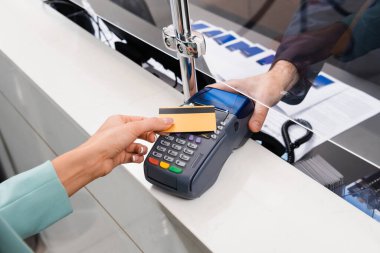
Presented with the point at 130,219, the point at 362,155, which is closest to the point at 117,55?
the point at 130,219

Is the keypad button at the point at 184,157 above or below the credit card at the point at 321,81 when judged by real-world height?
below

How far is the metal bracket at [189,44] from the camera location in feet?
2.05

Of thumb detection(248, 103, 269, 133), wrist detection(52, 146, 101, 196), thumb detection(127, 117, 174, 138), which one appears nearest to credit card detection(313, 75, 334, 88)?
thumb detection(248, 103, 269, 133)

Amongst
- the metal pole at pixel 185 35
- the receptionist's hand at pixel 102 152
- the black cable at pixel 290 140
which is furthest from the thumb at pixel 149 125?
the black cable at pixel 290 140

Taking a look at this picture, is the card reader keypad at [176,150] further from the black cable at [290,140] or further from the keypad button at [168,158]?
the black cable at [290,140]

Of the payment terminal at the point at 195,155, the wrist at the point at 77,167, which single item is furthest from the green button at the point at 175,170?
the wrist at the point at 77,167

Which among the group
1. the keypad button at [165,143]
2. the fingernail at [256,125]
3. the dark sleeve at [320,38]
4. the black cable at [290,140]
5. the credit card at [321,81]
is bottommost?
the black cable at [290,140]

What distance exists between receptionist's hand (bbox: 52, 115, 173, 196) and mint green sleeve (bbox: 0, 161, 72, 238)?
1 centimetres

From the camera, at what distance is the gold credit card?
1.91 ft

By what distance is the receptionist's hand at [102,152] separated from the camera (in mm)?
585

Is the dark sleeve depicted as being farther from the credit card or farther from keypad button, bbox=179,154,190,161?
keypad button, bbox=179,154,190,161

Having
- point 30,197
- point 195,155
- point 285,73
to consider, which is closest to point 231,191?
point 195,155

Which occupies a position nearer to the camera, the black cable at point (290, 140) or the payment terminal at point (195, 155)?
the payment terminal at point (195, 155)

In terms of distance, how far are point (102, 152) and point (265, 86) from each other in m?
0.26
